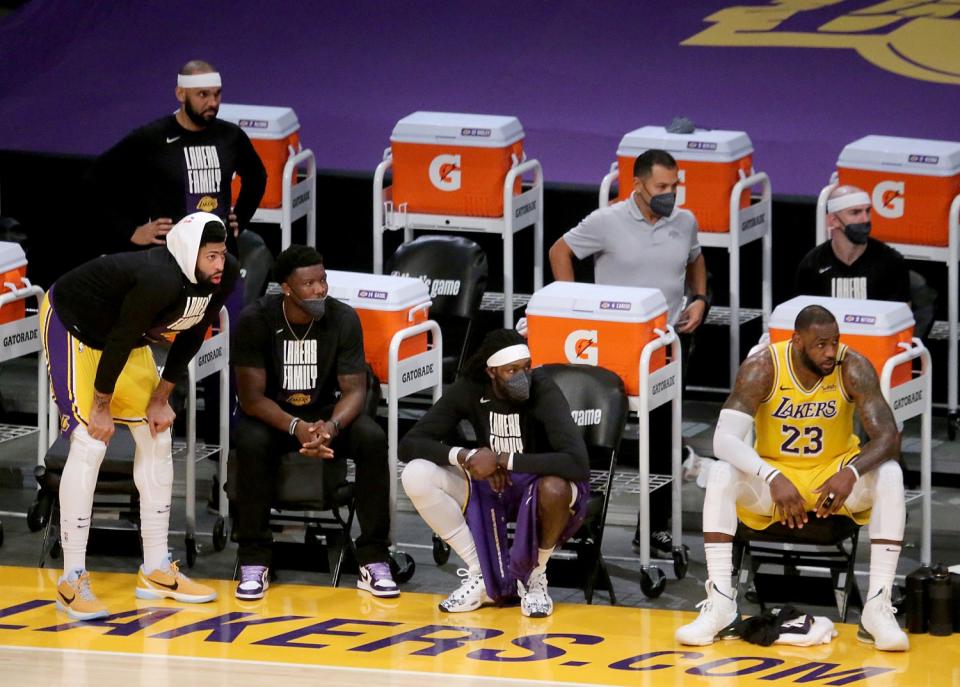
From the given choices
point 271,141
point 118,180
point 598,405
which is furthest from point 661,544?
point 271,141

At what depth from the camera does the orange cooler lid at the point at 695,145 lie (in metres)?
9.02

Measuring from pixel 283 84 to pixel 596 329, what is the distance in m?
3.76

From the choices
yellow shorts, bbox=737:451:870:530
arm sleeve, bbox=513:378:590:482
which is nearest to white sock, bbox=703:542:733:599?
yellow shorts, bbox=737:451:870:530

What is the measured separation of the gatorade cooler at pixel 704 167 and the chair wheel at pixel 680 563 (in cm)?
187

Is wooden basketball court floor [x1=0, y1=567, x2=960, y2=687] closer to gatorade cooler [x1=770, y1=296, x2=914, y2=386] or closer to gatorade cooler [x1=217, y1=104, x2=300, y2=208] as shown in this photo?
gatorade cooler [x1=770, y1=296, x2=914, y2=386]

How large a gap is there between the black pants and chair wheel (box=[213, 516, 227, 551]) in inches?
24.5

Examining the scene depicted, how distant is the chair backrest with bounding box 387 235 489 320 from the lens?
8859 millimetres

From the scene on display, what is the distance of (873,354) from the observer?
7500mm

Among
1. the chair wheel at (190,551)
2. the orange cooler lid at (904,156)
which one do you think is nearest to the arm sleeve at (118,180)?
the chair wheel at (190,551)

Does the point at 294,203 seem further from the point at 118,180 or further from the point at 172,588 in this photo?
the point at 172,588

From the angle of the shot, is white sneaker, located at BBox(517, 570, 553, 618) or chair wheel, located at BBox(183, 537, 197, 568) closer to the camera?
white sneaker, located at BBox(517, 570, 553, 618)

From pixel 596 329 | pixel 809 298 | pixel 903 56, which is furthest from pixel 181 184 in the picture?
pixel 903 56

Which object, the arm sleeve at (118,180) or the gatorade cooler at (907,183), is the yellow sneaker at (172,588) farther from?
the gatorade cooler at (907,183)

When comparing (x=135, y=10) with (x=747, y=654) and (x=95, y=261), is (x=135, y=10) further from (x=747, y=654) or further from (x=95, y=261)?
(x=747, y=654)
